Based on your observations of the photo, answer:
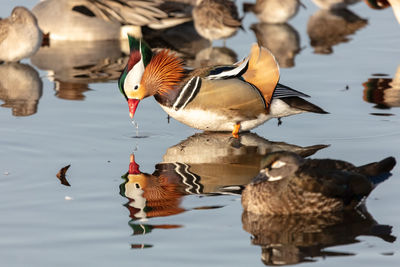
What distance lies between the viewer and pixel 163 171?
824 cm

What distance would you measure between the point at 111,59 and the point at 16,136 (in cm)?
430

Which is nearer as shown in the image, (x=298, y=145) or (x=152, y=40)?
(x=298, y=145)

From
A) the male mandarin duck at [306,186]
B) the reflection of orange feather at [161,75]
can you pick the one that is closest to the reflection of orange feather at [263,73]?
the reflection of orange feather at [161,75]

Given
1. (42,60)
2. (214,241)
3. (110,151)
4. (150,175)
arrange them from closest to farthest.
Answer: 1. (214,241)
2. (150,175)
3. (110,151)
4. (42,60)

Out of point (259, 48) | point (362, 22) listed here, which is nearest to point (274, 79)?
point (259, 48)

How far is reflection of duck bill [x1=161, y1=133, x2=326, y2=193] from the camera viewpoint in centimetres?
794

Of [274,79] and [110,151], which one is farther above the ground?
[274,79]

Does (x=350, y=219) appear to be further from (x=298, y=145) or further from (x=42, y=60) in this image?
(x=42, y=60)

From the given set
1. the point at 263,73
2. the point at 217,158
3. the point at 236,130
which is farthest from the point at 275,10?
the point at 217,158

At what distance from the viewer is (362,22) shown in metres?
16.0

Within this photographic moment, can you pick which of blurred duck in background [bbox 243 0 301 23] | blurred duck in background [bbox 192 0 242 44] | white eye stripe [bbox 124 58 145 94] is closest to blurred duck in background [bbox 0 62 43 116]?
white eye stripe [bbox 124 58 145 94]

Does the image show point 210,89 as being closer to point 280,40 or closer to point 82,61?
point 82,61

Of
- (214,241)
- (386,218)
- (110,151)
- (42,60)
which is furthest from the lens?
(42,60)

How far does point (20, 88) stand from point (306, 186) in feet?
18.9
